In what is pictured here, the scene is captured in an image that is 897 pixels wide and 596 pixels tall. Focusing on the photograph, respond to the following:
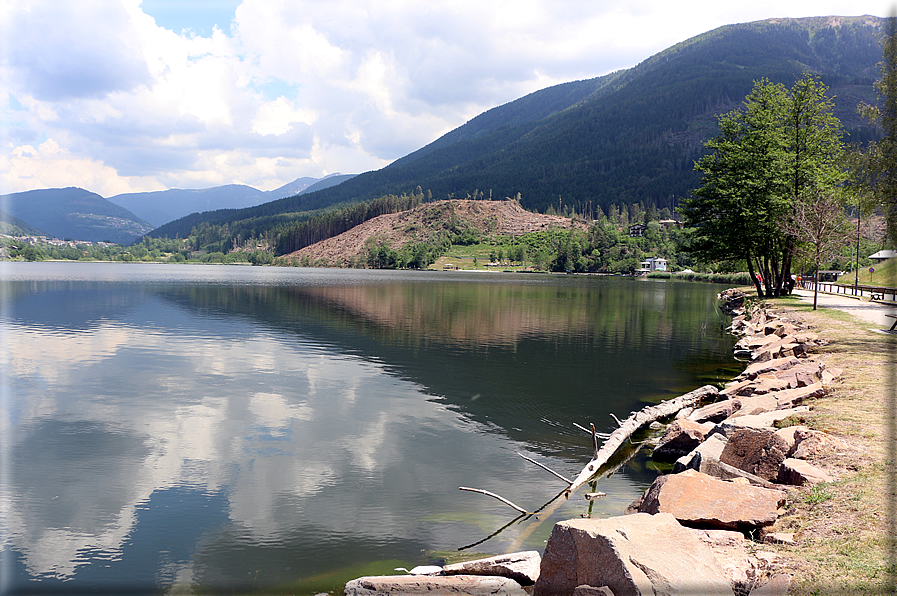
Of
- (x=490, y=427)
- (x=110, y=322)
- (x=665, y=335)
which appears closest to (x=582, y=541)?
(x=490, y=427)

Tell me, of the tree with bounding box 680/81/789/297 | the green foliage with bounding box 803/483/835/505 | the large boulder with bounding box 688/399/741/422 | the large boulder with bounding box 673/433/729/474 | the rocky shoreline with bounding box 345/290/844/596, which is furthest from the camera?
the tree with bounding box 680/81/789/297

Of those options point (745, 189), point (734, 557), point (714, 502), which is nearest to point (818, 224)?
point (745, 189)

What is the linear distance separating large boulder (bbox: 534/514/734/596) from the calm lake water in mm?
3660

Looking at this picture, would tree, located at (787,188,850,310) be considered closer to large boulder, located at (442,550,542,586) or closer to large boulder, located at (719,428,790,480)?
large boulder, located at (719,428,790,480)

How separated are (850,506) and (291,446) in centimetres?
1432

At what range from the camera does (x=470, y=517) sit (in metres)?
12.5

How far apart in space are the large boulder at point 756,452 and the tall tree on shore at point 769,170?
39.8m

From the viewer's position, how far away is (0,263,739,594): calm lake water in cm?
1103

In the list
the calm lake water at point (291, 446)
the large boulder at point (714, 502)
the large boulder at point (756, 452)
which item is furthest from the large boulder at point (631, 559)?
the large boulder at point (756, 452)

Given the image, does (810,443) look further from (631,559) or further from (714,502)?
(631,559)

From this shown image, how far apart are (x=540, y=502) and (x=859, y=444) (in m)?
6.67

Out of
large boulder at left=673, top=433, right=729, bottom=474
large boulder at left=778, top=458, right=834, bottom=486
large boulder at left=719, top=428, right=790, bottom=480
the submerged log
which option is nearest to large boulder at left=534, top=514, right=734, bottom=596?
large boulder at left=778, top=458, right=834, bottom=486

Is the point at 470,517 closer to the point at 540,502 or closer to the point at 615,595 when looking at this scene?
the point at 540,502

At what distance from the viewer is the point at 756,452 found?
36.2ft
